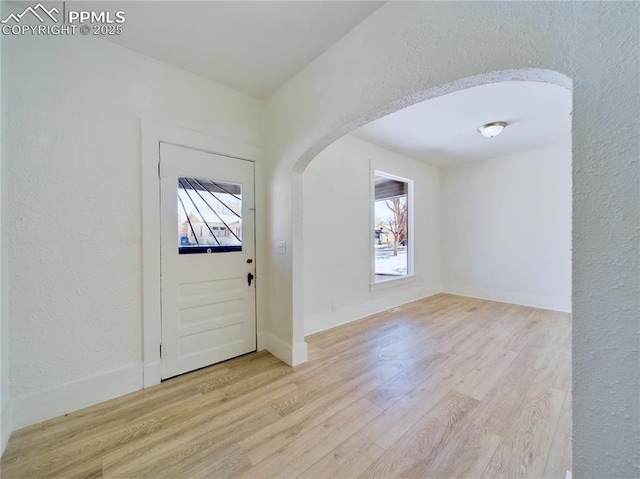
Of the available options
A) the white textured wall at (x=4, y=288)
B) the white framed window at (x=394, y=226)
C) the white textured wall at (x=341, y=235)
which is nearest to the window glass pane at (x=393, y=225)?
the white framed window at (x=394, y=226)

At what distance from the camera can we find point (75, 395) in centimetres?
183

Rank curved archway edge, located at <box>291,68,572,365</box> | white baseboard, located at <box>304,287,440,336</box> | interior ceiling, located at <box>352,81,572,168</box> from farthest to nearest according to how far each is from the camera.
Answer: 1. white baseboard, located at <box>304,287,440,336</box>
2. interior ceiling, located at <box>352,81,572,168</box>
3. curved archway edge, located at <box>291,68,572,365</box>

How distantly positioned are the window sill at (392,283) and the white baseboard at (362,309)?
108mm

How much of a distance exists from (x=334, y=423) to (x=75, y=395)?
1.90 m

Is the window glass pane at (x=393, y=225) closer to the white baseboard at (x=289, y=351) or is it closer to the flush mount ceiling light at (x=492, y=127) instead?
the flush mount ceiling light at (x=492, y=127)

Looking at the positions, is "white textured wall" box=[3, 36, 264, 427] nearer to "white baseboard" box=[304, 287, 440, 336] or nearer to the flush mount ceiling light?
"white baseboard" box=[304, 287, 440, 336]

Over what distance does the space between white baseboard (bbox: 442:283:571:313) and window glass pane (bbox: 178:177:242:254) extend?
15.5 feet

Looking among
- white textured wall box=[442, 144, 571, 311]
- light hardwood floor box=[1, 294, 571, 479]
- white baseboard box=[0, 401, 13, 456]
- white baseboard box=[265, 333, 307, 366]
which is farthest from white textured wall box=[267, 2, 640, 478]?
white textured wall box=[442, 144, 571, 311]

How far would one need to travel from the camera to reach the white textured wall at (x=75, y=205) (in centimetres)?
168

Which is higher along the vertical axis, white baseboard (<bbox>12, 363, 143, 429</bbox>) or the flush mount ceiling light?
the flush mount ceiling light

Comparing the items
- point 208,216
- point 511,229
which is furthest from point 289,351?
point 511,229

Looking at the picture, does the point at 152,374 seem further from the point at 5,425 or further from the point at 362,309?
the point at 362,309

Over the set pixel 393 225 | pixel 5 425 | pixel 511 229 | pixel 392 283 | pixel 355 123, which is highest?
pixel 355 123

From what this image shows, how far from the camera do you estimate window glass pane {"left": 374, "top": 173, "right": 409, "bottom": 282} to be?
4.77m
